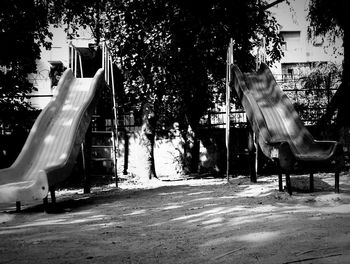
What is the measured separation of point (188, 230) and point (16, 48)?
6863 millimetres

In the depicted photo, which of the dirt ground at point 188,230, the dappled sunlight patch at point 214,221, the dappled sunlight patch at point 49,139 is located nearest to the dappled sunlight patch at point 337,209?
the dirt ground at point 188,230

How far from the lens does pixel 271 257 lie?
268 centimetres

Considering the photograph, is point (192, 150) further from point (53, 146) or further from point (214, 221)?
point (214, 221)

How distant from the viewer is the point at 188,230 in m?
3.83

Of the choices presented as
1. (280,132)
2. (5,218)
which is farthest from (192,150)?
(5,218)

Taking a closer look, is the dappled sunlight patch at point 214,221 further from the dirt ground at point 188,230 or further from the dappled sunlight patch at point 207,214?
the dappled sunlight patch at point 207,214

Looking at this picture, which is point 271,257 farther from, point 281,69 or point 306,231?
point 281,69

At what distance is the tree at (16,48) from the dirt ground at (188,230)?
11.6 feet

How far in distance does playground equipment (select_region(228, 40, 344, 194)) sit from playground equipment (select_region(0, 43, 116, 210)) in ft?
9.69

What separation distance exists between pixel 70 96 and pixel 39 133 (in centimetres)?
127

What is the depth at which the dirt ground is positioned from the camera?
2.88 m

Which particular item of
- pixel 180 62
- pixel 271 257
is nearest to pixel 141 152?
pixel 180 62

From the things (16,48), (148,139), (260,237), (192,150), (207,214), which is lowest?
(207,214)

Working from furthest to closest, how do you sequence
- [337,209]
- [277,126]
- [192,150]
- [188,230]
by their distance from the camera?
[192,150]
[277,126]
[337,209]
[188,230]
